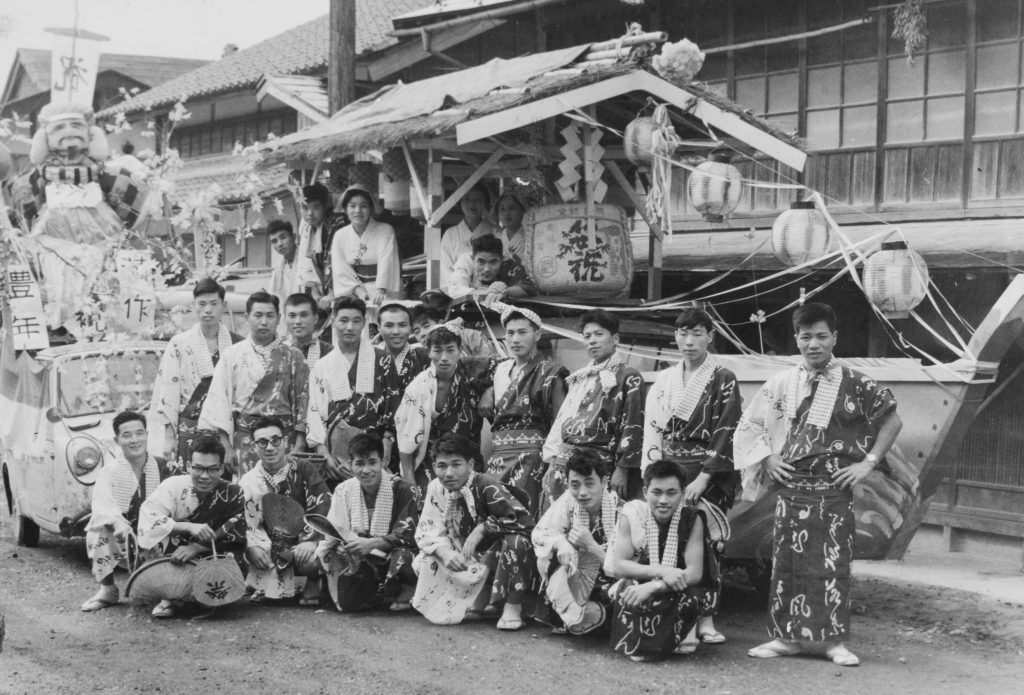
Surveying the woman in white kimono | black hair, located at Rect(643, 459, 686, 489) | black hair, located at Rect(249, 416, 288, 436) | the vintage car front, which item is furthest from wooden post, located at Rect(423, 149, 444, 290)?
black hair, located at Rect(643, 459, 686, 489)

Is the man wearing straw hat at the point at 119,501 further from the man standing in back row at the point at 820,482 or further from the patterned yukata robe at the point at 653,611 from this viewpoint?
the man standing in back row at the point at 820,482

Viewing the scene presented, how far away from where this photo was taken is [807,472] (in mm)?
6477

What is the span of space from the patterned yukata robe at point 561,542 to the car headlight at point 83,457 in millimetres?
3691

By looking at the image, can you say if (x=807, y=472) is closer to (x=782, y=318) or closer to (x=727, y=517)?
(x=727, y=517)

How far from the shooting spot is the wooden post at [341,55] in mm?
12602

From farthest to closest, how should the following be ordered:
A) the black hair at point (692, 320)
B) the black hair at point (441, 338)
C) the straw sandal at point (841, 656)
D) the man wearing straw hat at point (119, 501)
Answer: the black hair at point (441, 338) → the man wearing straw hat at point (119, 501) → the black hair at point (692, 320) → the straw sandal at point (841, 656)

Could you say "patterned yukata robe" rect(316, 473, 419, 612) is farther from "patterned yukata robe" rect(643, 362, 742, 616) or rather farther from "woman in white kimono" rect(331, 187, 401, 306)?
"woman in white kimono" rect(331, 187, 401, 306)

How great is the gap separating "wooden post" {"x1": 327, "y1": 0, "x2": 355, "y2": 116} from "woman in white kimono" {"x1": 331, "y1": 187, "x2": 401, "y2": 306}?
2530 mm

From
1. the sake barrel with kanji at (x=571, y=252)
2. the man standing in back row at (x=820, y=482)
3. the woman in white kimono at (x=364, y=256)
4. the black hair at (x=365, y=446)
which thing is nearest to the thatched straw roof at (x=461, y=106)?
the woman in white kimono at (x=364, y=256)

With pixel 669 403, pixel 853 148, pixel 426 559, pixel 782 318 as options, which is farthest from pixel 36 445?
pixel 853 148

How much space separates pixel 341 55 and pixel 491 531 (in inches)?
274

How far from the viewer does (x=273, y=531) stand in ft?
25.8

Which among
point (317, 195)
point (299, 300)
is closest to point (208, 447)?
point (299, 300)

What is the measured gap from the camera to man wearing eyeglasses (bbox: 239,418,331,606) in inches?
304
